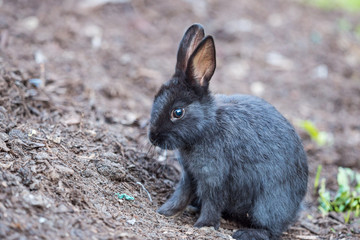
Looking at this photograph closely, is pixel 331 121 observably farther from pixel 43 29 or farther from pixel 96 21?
pixel 43 29

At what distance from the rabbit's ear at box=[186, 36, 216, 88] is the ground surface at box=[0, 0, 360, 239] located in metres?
1.35

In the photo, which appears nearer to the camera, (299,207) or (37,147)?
(37,147)

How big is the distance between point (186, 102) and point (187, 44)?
0.67 metres

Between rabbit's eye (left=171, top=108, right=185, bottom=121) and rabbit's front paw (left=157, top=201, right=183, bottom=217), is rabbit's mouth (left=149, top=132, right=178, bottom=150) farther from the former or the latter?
rabbit's front paw (left=157, top=201, right=183, bottom=217)

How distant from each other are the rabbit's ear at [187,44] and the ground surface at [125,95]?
4.51ft

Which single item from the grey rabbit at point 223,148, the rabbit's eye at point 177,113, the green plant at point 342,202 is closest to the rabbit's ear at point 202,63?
the grey rabbit at point 223,148

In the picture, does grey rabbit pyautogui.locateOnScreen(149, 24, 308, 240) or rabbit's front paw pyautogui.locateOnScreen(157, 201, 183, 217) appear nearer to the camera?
grey rabbit pyautogui.locateOnScreen(149, 24, 308, 240)

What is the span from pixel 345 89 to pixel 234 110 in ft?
16.7

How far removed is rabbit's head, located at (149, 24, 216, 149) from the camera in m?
4.99

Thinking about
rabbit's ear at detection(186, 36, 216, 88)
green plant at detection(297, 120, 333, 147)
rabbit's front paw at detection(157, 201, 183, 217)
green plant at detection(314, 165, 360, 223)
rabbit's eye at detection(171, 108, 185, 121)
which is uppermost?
rabbit's ear at detection(186, 36, 216, 88)

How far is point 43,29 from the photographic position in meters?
8.66

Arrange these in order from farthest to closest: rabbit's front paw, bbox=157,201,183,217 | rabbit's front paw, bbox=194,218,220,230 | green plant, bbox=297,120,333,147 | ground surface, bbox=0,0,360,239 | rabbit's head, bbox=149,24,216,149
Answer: green plant, bbox=297,120,333,147 < rabbit's front paw, bbox=157,201,183,217 < rabbit's front paw, bbox=194,218,220,230 < rabbit's head, bbox=149,24,216,149 < ground surface, bbox=0,0,360,239

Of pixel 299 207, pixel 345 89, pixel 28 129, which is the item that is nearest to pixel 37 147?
pixel 28 129

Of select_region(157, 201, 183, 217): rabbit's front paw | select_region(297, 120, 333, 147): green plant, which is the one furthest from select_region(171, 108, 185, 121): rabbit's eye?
select_region(297, 120, 333, 147): green plant
